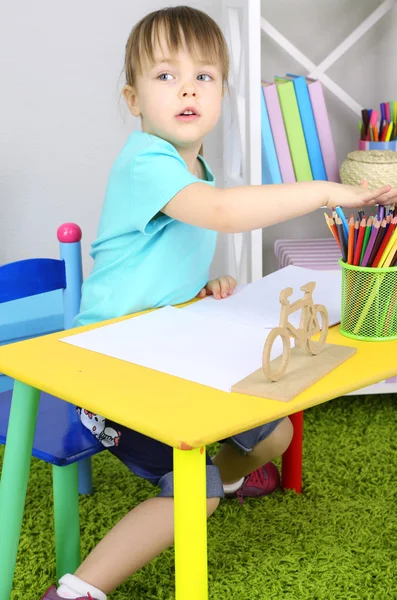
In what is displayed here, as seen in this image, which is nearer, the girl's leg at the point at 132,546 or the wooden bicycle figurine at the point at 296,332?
the wooden bicycle figurine at the point at 296,332

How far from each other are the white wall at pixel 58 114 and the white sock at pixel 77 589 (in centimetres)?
130

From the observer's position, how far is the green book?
1.94 m

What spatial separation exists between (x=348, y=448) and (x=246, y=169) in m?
0.70

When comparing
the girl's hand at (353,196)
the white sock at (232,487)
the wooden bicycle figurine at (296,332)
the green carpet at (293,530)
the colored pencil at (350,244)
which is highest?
the girl's hand at (353,196)

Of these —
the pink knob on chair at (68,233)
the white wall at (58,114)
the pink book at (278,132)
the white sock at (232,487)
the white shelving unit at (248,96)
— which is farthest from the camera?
the white wall at (58,114)

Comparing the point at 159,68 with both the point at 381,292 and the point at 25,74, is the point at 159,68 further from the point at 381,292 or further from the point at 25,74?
the point at 25,74

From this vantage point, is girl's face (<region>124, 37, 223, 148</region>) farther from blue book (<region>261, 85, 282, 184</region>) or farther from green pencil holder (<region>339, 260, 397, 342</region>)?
blue book (<region>261, 85, 282, 184</region>)

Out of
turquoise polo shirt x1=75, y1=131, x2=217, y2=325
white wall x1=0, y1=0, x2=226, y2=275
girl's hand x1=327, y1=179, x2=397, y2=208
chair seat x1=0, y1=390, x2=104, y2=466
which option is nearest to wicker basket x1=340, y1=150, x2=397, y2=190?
white wall x1=0, y1=0, x2=226, y2=275

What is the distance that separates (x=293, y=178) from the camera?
6.51ft

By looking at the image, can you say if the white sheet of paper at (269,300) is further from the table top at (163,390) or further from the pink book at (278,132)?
the pink book at (278,132)

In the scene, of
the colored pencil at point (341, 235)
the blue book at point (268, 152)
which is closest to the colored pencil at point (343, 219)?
the colored pencil at point (341, 235)

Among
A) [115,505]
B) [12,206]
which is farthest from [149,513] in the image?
[12,206]

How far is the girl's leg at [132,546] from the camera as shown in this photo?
3.57 feet

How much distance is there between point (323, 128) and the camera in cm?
199
